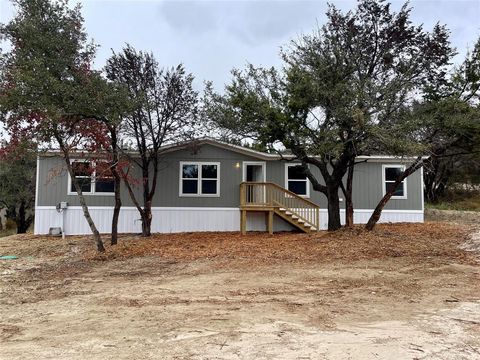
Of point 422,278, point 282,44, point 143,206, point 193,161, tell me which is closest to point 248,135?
point 282,44

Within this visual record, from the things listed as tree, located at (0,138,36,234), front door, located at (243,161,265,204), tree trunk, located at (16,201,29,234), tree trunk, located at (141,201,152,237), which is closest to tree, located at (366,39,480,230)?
front door, located at (243,161,265,204)

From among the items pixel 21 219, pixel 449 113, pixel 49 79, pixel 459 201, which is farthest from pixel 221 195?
pixel 459 201

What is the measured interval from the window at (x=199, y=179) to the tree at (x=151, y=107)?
1334 millimetres

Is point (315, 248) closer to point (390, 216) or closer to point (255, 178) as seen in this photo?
point (255, 178)

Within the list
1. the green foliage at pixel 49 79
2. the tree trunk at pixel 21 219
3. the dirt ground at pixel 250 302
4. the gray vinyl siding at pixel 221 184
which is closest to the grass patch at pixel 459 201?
the gray vinyl siding at pixel 221 184

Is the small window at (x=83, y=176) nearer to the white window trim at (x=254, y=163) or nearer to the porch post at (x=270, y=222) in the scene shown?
the white window trim at (x=254, y=163)

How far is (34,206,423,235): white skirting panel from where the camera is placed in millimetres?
14633

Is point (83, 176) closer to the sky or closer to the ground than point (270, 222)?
closer to the sky

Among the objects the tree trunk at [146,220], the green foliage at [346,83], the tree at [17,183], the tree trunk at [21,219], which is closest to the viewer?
the green foliage at [346,83]

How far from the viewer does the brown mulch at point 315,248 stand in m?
8.96

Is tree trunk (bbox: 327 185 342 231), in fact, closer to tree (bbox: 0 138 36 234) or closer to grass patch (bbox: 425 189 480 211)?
grass patch (bbox: 425 189 480 211)

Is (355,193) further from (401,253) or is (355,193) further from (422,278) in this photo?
(422,278)

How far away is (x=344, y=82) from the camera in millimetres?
10383

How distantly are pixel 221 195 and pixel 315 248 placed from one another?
6088 millimetres
